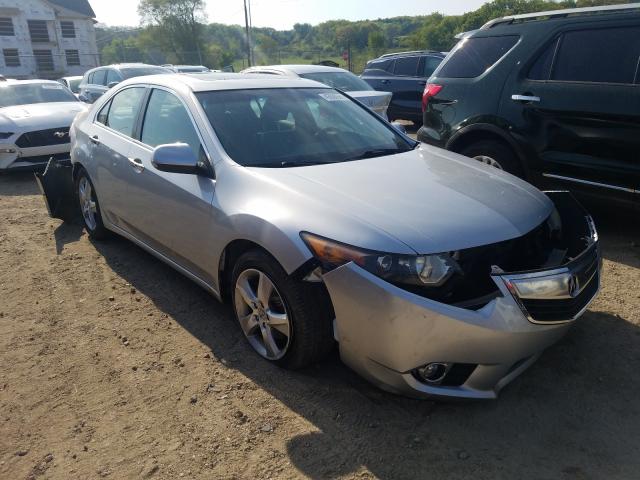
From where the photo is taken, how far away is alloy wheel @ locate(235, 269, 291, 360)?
280 centimetres

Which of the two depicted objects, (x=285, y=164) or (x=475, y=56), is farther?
(x=475, y=56)

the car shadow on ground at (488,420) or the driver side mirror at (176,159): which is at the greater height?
the driver side mirror at (176,159)

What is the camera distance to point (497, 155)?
5.03m

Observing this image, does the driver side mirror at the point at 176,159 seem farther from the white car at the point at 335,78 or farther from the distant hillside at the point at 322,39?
the distant hillside at the point at 322,39

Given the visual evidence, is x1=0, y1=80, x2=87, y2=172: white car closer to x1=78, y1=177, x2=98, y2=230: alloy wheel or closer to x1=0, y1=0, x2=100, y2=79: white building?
x1=78, y1=177, x2=98, y2=230: alloy wheel

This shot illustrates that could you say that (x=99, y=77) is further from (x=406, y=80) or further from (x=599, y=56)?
(x=599, y=56)

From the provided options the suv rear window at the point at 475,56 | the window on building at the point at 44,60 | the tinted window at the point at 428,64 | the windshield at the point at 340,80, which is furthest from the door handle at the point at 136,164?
the window on building at the point at 44,60

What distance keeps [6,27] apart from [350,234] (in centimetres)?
6032

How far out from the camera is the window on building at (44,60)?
51.9 m

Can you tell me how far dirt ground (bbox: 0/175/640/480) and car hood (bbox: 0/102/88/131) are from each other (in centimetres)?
509

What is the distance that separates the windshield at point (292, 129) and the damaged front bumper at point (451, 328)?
1.18 m

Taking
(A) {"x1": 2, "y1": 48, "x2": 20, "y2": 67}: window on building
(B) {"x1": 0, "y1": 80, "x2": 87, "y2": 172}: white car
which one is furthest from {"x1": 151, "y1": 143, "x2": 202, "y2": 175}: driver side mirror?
(A) {"x1": 2, "y1": 48, "x2": 20, "y2": 67}: window on building

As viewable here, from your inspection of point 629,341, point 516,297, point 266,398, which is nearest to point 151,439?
point 266,398

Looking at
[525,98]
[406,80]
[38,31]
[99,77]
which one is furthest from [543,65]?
[38,31]
